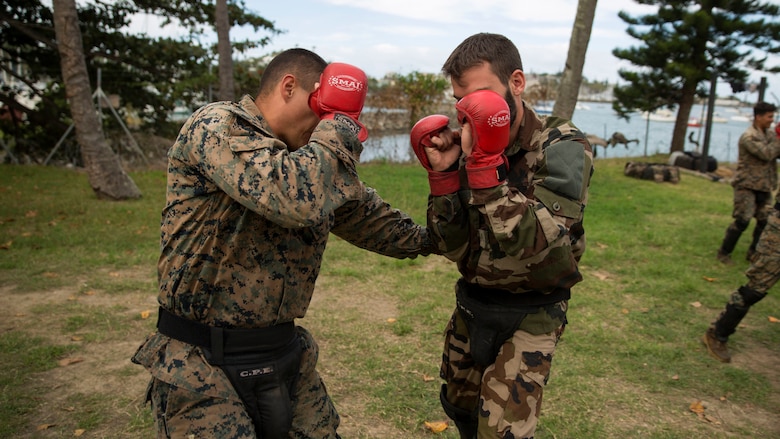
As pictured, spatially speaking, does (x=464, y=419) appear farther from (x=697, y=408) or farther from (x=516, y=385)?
(x=697, y=408)

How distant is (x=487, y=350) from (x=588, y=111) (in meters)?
28.8

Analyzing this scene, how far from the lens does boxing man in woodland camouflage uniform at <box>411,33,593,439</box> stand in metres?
2.30

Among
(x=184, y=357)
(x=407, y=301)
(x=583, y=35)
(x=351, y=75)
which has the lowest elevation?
(x=407, y=301)

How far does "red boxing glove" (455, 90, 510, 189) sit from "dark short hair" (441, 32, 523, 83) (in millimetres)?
247

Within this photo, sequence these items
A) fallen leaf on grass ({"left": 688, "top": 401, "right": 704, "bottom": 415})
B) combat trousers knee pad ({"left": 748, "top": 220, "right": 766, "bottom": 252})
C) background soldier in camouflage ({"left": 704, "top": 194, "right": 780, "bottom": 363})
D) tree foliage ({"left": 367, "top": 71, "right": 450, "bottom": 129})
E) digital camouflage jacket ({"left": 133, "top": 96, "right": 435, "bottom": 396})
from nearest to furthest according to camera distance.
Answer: digital camouflage jacket ({"left": 133, "top": 96, "right": 435, "bottom": 396}), fallen leaf on grass ({"left": 688, "top": 401, "right": 704, "bottom": 415}), background soldier in camouflage ({"left": 704, "top": 194, "right": 780, "bottom": 363}), combat trousers knee pad ({"left": 748, "top": 220, "right": 766, "bottom": 252}), tree foliage ({"left": 367, "top": 71, "right": 450, "bottom": 129})

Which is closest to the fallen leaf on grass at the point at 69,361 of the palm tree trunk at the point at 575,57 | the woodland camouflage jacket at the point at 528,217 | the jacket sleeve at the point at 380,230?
the jacket sleeve at the point at 380,230

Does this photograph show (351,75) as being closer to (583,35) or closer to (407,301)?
(407,301)

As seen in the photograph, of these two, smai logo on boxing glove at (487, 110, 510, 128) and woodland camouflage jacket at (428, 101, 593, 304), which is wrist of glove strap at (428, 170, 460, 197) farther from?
smai logo on boxing glove at (487, 110, 510, 128)

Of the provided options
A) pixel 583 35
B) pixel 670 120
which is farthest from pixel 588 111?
pixel 583 35

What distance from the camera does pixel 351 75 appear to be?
2.26 m

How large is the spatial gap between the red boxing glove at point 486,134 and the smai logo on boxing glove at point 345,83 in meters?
0.42

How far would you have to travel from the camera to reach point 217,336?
2.26 meters

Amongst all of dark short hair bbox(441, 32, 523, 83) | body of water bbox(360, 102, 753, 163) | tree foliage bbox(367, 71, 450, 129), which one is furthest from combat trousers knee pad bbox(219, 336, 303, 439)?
tree foliage bbox(367, 71, 450, 129)

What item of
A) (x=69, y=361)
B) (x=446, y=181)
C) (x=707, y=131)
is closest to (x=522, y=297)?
(x=446, y=181)
